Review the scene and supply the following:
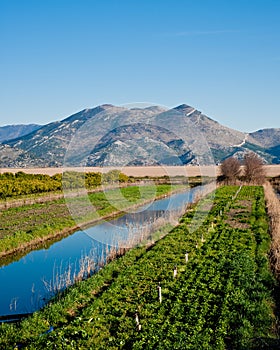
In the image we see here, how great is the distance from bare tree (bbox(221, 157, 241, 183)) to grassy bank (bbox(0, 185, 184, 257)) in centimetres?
2328

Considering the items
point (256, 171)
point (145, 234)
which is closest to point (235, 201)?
point (145, 234)

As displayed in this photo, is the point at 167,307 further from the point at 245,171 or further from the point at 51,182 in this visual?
the point at 245,171

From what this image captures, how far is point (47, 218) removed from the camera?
103ft

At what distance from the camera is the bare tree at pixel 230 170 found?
6650 centimetres

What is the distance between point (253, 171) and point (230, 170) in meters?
3.69

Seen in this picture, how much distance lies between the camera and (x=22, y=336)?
35.4 ft

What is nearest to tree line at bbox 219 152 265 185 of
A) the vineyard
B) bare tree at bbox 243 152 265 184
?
bare tree at bbox 243 152 265 184

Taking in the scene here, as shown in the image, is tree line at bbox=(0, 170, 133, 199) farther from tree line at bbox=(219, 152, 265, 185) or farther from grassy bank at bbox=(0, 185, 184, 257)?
tree line at bbox=(219, 152, 265, 185)

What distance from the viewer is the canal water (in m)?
15.2

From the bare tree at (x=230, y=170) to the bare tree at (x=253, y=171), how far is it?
1.48m

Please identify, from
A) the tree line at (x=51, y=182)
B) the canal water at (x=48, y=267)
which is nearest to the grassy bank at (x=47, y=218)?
the canal water at (x=48, y=267)

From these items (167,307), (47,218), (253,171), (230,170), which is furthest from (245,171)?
(167,307)

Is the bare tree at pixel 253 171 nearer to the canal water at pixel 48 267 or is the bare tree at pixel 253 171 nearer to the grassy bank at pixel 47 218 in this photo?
the grassy bank at pixel 47 218

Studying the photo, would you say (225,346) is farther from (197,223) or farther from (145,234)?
(197,223)
